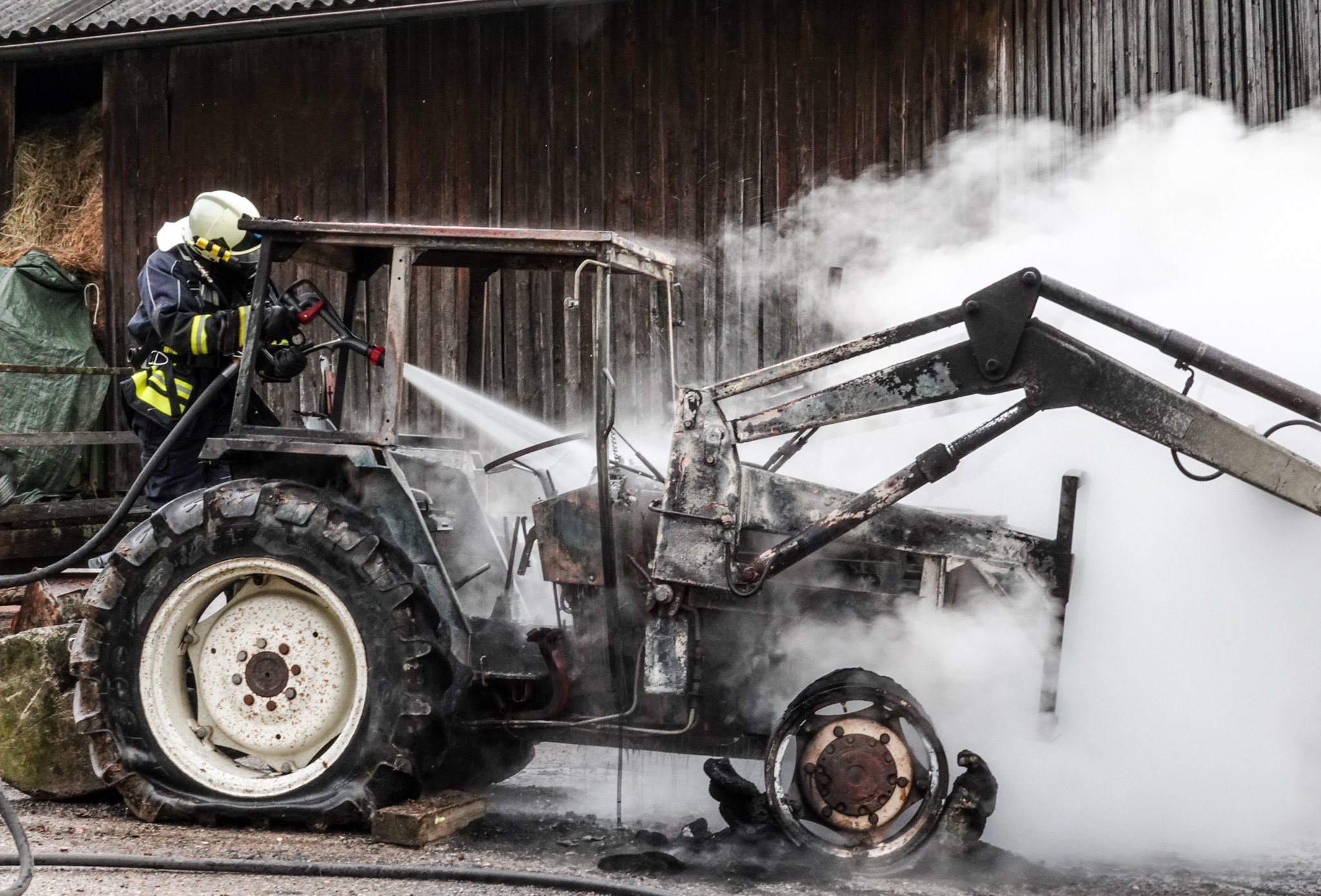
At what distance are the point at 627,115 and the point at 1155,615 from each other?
5417mm

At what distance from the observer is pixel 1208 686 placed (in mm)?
4453

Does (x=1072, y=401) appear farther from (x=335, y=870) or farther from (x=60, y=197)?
(x=60, y=197)

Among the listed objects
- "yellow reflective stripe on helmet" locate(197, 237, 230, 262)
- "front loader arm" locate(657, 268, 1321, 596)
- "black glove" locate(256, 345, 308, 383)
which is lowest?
"front loader arm" locate(657, 268, 1321, 596)

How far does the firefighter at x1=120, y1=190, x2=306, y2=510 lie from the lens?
590cm

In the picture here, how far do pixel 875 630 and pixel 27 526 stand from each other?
677cm

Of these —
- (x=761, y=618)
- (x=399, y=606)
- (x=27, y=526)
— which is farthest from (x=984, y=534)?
(x=27, y=526)

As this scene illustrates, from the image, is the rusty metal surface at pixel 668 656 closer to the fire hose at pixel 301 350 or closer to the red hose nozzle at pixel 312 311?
the fire hose at pixel 301 350

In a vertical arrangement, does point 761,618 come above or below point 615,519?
below

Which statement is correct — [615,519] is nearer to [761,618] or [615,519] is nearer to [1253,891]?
[761,618]

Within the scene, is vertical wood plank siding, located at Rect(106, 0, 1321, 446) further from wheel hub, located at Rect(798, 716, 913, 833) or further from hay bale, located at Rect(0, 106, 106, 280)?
wheel hub, located at Rect(798, 716, 913, 833)


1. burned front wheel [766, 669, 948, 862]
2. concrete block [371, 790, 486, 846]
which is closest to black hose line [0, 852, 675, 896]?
concrete block [371, 790, 486, 846]

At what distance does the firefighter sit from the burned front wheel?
122 inches

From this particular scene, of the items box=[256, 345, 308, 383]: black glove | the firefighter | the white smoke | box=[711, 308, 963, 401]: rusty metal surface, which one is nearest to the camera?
box=[711, 308, 963, 401]: rusty metal surface

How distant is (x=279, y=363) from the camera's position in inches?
197
